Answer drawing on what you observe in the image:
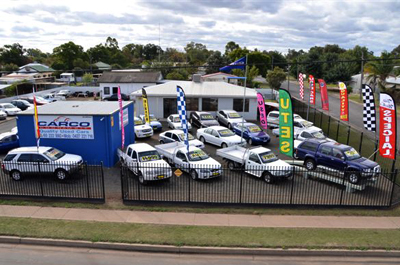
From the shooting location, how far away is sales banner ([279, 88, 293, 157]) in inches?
591

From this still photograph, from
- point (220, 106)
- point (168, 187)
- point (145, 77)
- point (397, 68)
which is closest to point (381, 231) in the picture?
point (168, 187)

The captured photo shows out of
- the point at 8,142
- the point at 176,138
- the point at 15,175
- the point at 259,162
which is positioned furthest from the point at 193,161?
the point at 8,142

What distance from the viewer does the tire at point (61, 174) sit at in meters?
15.2

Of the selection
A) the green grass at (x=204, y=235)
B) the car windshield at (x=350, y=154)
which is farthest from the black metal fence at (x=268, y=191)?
the green grass at (x=204, y=235)

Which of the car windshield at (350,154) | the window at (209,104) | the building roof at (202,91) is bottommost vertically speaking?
the car windshield at (350,154)

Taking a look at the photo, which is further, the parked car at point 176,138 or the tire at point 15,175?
the parked car at point 176,138

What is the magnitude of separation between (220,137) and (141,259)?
12631mm

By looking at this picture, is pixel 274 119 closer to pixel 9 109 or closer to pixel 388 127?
pixel 388 127

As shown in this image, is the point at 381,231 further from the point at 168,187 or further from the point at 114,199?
the point at 114,199

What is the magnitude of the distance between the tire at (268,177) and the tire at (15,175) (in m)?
11.7

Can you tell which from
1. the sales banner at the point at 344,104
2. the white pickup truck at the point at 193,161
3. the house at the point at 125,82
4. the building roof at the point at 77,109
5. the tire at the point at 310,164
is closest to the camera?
the white pickup truck at the point at 193,161

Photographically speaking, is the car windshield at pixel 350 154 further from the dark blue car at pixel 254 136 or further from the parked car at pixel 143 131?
the parked car at pixel 143 131

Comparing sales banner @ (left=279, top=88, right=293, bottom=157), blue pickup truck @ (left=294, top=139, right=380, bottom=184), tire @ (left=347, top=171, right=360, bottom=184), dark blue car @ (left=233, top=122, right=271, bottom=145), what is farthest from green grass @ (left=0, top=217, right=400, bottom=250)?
dark blue car @ (left=233, top=122, right=271, bottom=145)

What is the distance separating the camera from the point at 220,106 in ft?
101
